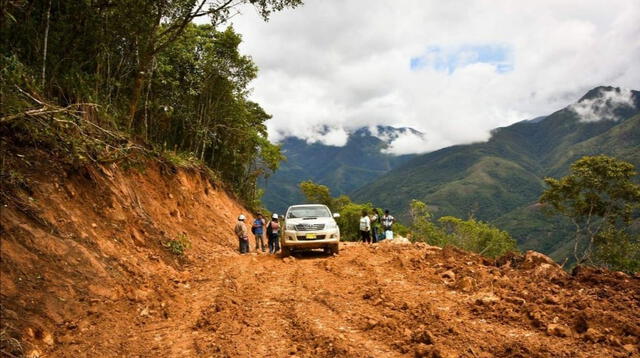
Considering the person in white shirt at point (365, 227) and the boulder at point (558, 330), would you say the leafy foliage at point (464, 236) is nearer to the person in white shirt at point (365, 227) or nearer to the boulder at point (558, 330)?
the person in white shirt at point (365, 227)

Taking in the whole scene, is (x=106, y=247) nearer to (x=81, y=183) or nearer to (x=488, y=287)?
(x=81, y=183)

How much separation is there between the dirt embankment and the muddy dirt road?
28mm

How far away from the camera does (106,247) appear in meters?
7.69

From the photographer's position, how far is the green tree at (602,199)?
96.8 ft

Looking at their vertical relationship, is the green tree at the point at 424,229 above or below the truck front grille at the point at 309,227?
below

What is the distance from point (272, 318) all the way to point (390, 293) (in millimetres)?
2556

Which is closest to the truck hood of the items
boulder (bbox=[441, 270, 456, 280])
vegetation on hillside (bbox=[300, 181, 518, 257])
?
boulder (bbox=[441, 270, 456, 280])

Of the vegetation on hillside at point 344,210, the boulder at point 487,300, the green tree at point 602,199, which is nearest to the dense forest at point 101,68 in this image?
the boulder at point 487,300

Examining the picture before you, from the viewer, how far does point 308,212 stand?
14.2 m

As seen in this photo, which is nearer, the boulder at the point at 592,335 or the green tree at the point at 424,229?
the boulder at the point at 592,335

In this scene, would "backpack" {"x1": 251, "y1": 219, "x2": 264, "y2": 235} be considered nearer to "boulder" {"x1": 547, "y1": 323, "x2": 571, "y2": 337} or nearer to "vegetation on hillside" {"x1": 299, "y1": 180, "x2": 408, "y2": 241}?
"boulder" {"x1": 547, "y1": 323, "x2": 571, "y2": 337}

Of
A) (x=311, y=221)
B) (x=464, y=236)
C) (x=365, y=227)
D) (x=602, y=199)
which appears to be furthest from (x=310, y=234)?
(x=464, y=236)

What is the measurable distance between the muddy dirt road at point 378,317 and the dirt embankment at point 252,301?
3 centimetres

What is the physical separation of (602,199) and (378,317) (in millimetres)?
33740
